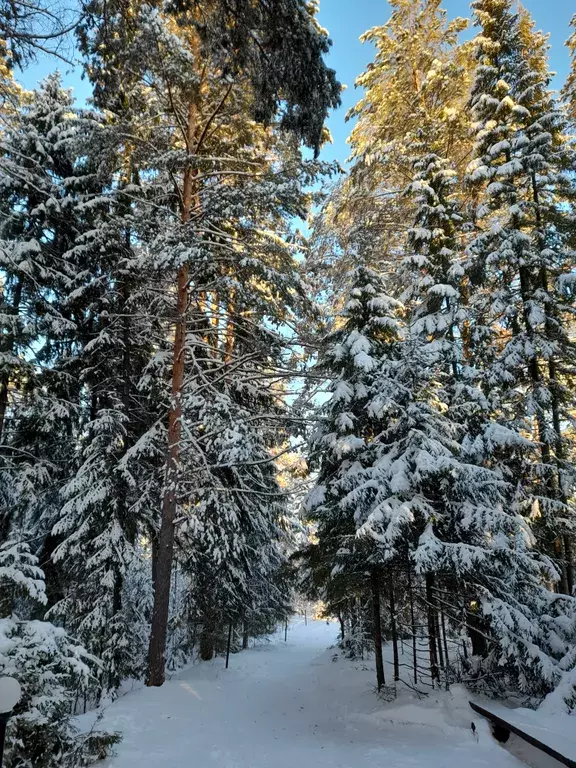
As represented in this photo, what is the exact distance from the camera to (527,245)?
34.2ft

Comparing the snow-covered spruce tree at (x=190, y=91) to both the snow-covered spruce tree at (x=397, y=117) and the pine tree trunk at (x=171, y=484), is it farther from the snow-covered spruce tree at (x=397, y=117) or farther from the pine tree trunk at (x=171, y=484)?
the snow-covered spruce tree at (x=397, y=117)

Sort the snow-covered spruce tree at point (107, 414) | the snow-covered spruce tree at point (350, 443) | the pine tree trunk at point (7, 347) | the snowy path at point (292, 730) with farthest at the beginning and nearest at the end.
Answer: the pine tree trunk at point (7, 347) → the snow-covered spruce tree at point (107, 414) → the snow-covered spruce tree at point (350, 443) → the snowy path at point (292, 730)

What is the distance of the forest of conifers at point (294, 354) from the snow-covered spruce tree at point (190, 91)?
0.21 ft

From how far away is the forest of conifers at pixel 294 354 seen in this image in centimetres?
786

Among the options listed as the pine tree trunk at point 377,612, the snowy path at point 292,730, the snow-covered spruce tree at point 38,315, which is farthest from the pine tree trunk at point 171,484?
the pine tree trunk at point 377,612

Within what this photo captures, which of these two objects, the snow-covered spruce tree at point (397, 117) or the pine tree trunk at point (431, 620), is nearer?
the pine tree trunk at point (431, 620)

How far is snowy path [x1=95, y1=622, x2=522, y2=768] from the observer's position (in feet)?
17.7

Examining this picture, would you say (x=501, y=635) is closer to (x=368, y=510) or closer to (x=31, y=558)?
(x=368, y=510)

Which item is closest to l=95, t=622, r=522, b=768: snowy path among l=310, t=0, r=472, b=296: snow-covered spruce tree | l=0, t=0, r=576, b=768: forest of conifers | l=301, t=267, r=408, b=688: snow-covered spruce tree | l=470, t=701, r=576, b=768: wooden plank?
l=470, t=701, r=576, b=768: wooden plank

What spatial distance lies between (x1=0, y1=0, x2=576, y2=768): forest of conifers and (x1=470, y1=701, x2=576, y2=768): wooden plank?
42.5 inches

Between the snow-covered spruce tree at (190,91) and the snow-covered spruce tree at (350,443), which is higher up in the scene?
the snow-covered spruce tree at (190,91)

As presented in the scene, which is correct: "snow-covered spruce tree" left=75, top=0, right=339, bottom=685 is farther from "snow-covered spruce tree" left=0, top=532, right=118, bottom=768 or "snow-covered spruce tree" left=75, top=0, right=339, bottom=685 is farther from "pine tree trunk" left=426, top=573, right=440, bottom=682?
"pine tree trunk" left=426, top=573, right=440, bottom=682

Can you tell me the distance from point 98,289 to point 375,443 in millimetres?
7837

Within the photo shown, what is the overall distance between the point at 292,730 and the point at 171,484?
478 centimetres
